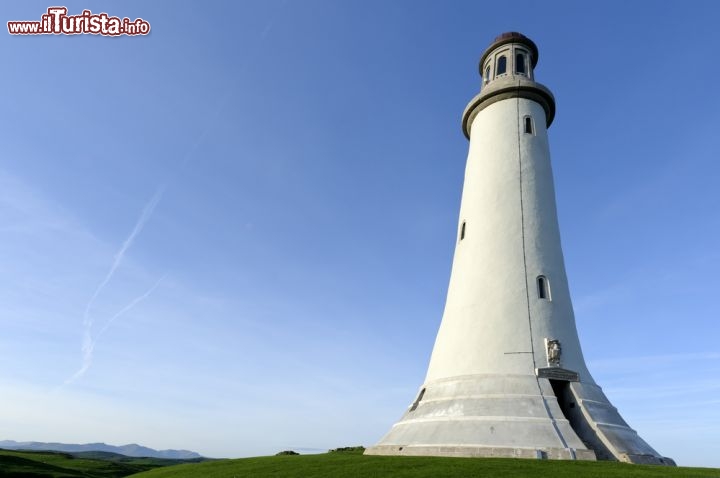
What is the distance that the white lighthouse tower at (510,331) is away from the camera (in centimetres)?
2208

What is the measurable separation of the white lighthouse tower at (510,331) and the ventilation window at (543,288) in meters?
0.06

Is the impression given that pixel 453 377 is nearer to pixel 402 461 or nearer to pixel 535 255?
pixel 402 461

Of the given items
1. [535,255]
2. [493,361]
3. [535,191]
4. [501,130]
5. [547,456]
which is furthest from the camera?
[501,130]

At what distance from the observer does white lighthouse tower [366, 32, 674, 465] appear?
2208cm

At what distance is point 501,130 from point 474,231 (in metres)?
7.07

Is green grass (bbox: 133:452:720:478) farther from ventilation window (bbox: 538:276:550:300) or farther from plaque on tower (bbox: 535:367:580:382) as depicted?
ventilation window (bbox: 538:276:550:300)

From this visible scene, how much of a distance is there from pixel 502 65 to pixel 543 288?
16.7 m

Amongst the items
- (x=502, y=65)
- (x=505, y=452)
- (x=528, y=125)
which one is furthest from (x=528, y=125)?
(x=505, y=452)

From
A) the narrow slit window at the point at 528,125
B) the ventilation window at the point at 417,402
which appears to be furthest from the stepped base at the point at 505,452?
the narrow slit window at the point at 528,125

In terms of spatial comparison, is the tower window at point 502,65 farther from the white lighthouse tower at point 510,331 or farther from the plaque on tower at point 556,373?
the plaque on tower at point 556,373

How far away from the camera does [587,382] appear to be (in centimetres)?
2567

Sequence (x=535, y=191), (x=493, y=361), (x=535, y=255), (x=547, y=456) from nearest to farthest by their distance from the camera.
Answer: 1. (x=547, y=456)
2. (x=493, y=361)
3. (x=535, y=255)
4. (x=535, y=191)

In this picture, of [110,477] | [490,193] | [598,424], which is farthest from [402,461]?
[110,477]

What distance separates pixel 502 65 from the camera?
3431cm
